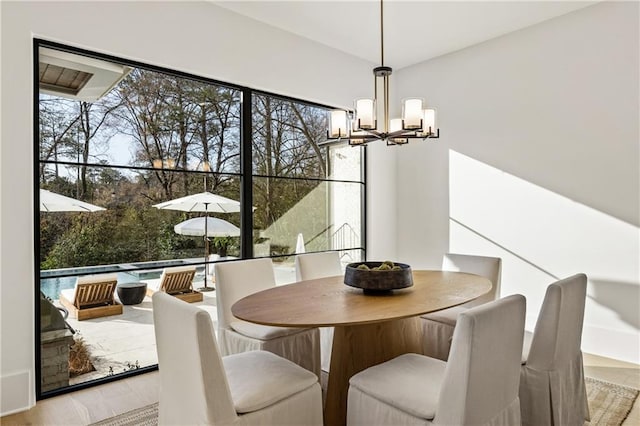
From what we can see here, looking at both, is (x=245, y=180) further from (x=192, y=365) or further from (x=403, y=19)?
(x=192, y=365)

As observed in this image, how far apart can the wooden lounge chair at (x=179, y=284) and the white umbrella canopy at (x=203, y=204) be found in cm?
49

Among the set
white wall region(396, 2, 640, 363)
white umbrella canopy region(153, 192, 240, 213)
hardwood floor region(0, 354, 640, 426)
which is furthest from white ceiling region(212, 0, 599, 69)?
hardwood floor region(0, 354, 640, 426)

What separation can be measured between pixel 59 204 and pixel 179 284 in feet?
3.44

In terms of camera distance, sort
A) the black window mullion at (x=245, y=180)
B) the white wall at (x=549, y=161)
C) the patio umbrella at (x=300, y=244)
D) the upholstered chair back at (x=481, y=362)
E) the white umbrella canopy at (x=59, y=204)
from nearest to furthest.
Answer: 1. the upholstered chair back at (x=481, y=362)
2. the white umbrella canopy at (x=59, y=204)
3. the white wall at (x=549, y=161)
4. the black window mullion at (x=245, y=180)
5. the patio umbrella at (x=300, y=244)

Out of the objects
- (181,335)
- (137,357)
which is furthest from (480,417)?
(137,357)

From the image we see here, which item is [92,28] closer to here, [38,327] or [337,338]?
[38,327]

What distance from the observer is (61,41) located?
9.10 ft

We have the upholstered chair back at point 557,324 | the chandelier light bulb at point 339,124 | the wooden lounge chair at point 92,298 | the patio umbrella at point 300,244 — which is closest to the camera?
the upholstered chair back at point 557,324

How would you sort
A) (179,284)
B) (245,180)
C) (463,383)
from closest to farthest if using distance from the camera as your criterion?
(463,383)
(179,284)
(245,180)

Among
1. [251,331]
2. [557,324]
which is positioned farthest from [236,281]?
[557,324]

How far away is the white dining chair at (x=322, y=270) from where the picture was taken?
10.1 ft

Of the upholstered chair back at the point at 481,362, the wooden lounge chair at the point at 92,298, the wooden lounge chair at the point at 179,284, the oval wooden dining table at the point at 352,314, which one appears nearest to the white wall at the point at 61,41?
the wooden lounge chair at the point at 92,298

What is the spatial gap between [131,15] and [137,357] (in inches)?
100

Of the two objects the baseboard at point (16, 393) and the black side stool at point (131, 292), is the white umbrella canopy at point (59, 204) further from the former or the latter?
the baseboard at point (16, 393)
